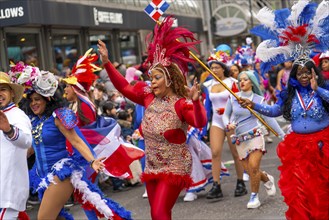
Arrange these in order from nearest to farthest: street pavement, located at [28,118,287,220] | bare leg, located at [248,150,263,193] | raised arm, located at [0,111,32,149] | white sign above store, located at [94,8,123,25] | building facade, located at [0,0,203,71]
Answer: raised arm, located at [0,111,32,149] → street pavement, located at [28,118,287,220] → bare leg, located at [248,150,263,193] → building facade, located at [0,0,203,71] → white sign above store, located at [94,8,123,25]

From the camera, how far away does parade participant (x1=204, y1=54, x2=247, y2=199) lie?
9.49 metres

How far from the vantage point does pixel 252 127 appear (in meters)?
8.98

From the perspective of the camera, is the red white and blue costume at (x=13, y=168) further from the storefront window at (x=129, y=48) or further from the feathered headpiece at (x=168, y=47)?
the storefront window at (x=129, y=48)

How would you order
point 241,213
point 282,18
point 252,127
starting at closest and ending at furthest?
point 282,18 < point 241,213 < point 252,127

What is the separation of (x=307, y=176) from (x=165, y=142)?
131 cm

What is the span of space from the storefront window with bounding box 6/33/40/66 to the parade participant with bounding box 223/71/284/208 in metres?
7.65

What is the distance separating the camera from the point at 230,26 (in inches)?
1035

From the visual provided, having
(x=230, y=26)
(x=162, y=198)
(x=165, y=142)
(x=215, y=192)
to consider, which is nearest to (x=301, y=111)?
(x=165, y=142)

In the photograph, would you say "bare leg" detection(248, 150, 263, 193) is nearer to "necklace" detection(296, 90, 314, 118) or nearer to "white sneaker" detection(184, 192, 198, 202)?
"white sneaker" detection(184, 192, 198, 202)

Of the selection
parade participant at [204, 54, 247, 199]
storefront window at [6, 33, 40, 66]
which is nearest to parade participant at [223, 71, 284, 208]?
parade participant at [204, 54, 247, 199]

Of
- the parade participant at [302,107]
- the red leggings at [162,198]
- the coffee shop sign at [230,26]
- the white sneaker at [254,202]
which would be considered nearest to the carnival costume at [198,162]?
the white sneaker at [254,202]

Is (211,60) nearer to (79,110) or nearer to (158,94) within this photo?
(79,110)

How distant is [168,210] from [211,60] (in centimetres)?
411

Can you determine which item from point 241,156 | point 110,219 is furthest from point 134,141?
point 110,219
